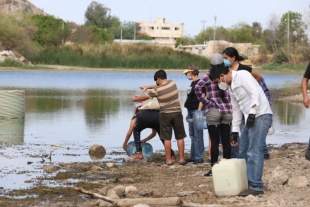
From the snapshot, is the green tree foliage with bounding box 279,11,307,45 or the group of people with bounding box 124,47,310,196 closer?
the group of people with bounding box 124,47,310,196

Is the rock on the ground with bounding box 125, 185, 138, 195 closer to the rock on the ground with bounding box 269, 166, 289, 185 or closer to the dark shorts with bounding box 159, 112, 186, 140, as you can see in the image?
the rock on the ground with bounding box 269, 166, 289, 185

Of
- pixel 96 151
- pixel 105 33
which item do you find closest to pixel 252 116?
pixel 96 151

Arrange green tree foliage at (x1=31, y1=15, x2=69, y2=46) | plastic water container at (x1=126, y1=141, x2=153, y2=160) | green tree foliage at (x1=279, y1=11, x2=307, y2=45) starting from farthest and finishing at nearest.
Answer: green tree foliage at (x1=279, y1=11, x2=307, y2=45) < green tree foliage at (x1=31, y1=15, x2=69, y2=46) < plastic water container at (x1=126, y1=141, x2=153, y2=160)

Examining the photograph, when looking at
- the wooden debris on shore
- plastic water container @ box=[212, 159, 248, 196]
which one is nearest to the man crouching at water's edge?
plastic water container @ box=[212, 159, 248, 196]

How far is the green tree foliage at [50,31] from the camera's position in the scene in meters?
109

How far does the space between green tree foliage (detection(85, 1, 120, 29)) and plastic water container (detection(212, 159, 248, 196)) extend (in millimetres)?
161508

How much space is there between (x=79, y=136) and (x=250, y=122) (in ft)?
29.8

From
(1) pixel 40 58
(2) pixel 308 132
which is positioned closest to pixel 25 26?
(1) pixel 40 58

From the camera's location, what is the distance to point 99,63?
3290 inches

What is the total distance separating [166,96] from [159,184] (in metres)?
2.49

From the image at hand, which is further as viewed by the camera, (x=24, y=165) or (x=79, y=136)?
(x=79, y=136)

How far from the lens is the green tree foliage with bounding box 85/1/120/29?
172750mm

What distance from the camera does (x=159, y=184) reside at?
36.8 ft

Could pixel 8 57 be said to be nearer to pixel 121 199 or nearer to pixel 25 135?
pixel 25 135
